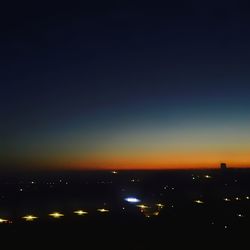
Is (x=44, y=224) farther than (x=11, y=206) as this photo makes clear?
No

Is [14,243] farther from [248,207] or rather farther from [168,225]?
[248,207]

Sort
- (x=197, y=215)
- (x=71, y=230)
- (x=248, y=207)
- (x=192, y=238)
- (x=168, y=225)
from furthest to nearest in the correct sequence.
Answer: (x=248, y=207), (x=197, y=215), (x=168, y=225), (x=71, y=230), (x=192, y=238)

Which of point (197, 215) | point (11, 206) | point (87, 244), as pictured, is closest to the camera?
point (87, 244)

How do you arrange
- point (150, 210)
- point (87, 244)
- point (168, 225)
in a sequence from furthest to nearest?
1. point (150, 210)
2. point (168, 225)
3. point (87, 244)

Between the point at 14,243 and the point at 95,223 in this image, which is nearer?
the point at 14,243

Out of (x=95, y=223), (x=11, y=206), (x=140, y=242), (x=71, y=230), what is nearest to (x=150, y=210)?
(x=95, y=223)

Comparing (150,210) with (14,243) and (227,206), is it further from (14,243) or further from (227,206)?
(14,243)

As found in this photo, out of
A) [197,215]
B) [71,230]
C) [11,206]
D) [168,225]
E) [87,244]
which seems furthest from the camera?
[11,206]

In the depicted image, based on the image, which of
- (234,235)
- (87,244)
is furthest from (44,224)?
(234,235)
